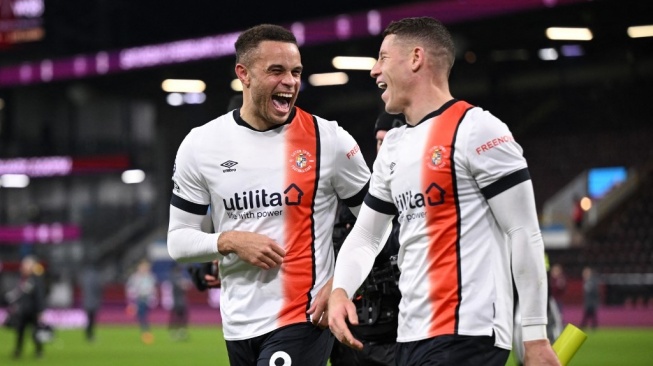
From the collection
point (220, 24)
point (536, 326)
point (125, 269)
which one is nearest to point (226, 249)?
point (536, 326)

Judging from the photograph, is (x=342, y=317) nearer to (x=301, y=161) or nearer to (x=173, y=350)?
(x=301, y=161)

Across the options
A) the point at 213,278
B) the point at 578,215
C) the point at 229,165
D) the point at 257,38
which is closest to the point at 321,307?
the point at 229,165

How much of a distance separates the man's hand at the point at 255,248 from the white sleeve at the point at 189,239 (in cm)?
11

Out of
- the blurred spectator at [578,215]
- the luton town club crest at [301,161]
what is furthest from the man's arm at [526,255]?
the blurred spectator at [578,215]

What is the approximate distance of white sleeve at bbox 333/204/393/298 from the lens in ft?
14.2

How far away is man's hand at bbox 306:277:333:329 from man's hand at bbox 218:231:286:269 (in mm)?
257

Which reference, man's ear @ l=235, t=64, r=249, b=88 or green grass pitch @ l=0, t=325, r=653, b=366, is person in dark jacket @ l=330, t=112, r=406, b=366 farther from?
green grass pitch @ l=0, t=325, r=653, b=366

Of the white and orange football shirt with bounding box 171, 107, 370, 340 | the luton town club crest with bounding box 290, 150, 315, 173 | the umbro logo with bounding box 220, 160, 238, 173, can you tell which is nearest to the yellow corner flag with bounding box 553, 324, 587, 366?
the white and orange football shirt with bounding box 171, 107, 370, 340

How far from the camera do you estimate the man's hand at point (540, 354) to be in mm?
3611

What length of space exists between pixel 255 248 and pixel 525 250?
1.43 m

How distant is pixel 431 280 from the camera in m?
3.94

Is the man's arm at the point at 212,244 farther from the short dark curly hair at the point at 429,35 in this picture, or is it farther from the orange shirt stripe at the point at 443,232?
the short dark curly hair at the point at 429,35

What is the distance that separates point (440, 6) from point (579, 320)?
355 inches

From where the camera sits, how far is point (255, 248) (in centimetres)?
469
